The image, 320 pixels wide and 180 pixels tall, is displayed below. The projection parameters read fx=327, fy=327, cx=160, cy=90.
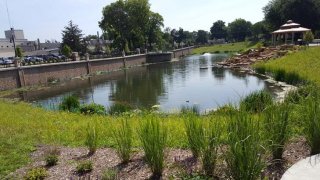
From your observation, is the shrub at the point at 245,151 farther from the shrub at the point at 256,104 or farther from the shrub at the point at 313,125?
the shrub at the point at 313,125

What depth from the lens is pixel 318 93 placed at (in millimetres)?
5910

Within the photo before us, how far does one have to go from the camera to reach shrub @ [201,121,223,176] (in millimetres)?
4828

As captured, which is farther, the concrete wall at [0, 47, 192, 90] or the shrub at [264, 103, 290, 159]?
the concrete wall at [0, 47, 192, 90]

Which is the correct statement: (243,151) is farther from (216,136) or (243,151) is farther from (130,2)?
(130,2)

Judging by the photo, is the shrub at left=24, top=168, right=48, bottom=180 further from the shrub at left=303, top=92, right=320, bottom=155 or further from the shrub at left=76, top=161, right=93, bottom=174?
the shrub at left=303, top=92, right=320, bottom=155

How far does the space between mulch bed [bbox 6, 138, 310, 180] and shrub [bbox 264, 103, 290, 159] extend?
0.23 m

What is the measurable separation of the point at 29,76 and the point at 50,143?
97.5ft

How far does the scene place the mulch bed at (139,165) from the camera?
503 cm

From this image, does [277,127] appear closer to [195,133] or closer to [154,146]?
[195,133]

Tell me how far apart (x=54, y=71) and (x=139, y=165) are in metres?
36.8

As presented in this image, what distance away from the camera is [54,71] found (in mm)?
40094

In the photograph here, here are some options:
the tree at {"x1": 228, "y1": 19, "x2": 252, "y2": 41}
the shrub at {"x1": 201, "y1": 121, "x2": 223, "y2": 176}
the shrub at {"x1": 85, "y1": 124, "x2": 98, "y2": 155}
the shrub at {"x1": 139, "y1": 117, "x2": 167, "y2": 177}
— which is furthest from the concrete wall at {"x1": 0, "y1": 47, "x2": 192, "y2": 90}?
the tree at {"x1": 228, "y1": 19, "x2": 252, "y2": 41}

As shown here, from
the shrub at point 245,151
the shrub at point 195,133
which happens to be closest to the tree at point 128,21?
the shrub at point 195,133

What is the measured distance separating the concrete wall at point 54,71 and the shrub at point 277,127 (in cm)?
3096
